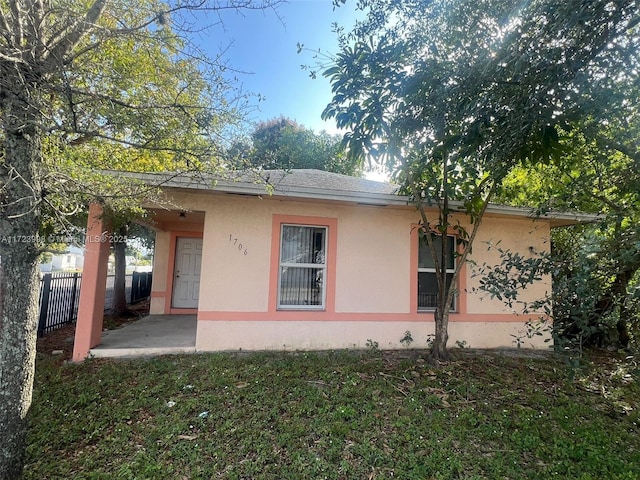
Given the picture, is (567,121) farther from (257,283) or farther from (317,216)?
(257,283)

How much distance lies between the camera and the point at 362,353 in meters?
5.66

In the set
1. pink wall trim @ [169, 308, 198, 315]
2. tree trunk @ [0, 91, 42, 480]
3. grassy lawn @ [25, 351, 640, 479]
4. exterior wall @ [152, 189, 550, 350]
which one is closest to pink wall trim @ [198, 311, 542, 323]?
exterior wall @ [152, 189, 550, 350]

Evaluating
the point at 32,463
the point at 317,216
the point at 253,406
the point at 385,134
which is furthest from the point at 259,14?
the point at 32,463

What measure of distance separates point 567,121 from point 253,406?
15.9 feet

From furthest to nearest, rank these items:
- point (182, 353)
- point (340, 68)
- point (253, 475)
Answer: point (182, 353)
point (340, 68)
point (253, 475)

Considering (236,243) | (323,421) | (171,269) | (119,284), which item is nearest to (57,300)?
(119,284)

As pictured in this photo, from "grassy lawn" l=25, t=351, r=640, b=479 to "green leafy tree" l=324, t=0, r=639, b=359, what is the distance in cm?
239

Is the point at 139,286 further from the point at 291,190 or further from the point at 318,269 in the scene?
the point at 291,190

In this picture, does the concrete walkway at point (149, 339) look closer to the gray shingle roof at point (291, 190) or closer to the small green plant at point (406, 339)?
the gray shingle roof at point (291, 190)

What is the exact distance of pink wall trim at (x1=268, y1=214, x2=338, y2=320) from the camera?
5.71m

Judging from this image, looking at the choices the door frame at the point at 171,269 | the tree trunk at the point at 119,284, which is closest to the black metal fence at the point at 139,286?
the tree trunk at the point at 119,284

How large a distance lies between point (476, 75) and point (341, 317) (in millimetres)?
4280

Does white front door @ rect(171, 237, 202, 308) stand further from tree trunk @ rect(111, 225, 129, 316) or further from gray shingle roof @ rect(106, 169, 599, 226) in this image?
gray shingle roof @ rect(106, 169, 599, 226)

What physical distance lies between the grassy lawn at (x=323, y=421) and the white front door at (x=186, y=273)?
4267 mm
